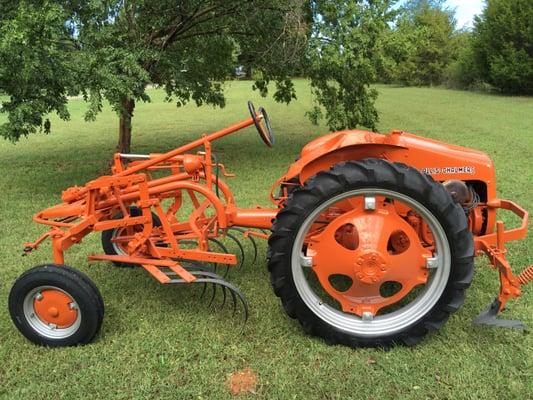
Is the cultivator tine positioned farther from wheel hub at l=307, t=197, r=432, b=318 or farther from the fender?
the fender

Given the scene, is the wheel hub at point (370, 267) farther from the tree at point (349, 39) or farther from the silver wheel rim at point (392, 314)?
the tree at point (349, 39)

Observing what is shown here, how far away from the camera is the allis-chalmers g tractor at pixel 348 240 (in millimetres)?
2760

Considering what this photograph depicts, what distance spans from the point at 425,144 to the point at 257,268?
5.60 feet

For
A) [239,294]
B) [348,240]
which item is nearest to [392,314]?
[348,240]

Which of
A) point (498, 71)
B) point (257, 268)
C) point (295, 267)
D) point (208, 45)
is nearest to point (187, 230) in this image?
point (257, 268)

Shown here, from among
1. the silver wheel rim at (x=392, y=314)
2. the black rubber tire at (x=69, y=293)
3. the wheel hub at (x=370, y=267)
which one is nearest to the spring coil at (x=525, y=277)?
the silver wheel rim at (x=392, y=314)

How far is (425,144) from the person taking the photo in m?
3.18

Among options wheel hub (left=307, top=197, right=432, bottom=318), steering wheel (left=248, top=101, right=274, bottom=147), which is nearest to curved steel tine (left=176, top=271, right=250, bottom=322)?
wheel hub (left=307, top=197, right=432, bottom=318)

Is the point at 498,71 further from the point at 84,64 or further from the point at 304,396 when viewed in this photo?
the point at 304,396

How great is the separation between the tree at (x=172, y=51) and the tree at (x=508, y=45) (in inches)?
680

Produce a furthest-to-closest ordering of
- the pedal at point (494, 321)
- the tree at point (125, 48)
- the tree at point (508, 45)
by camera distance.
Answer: the tree at point (508, 45), the tree at point (125, 48), the pedal at point (494, 321)

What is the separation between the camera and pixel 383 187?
2.73 metres

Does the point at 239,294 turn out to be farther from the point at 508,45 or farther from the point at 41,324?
the point at 508,45

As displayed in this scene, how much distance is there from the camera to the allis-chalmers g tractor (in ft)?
9.05
